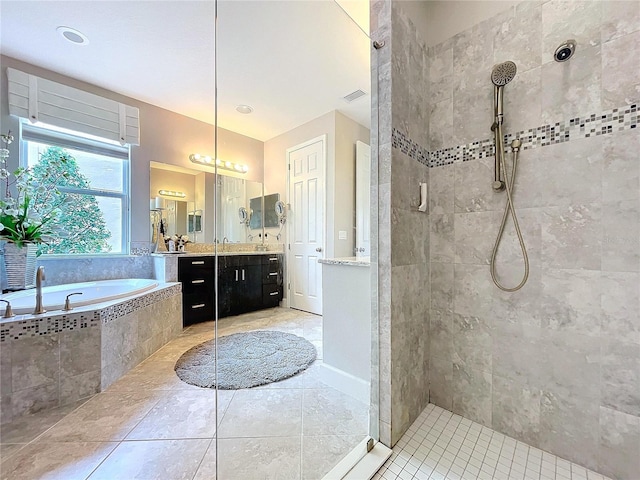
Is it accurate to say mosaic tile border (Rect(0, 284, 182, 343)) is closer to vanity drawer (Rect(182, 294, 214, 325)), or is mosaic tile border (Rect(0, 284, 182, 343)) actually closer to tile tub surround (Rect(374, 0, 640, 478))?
vanity drawer (Rect(182, 294, 214, 325))

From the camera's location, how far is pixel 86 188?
246cm

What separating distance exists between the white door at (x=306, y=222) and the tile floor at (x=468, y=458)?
145 centimetres

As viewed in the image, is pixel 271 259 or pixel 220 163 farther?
pixel 271 259

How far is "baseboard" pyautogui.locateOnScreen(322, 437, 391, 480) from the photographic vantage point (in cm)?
105

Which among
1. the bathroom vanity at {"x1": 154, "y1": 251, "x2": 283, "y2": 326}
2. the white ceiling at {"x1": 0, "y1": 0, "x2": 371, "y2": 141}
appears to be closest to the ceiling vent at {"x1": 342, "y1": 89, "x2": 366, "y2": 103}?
the white ceiling at {"x1": 0, "y1": 0, "x2": 371, "y2": 141}

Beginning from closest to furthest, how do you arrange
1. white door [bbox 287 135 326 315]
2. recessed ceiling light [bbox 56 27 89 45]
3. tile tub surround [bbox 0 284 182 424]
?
tile tub surround [bbox 0 284 182 424] < recessed ceiling light [bbox 56 27 89 45] < white door [bbox 287 135 326 315]

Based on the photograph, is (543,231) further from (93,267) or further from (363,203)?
(93,267)

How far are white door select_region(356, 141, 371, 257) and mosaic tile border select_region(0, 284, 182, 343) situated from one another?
180cm

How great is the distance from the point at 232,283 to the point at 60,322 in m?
1.40

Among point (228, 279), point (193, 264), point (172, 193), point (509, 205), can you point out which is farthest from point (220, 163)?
point (509, 205)

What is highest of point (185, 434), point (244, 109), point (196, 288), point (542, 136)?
point (244, 109)

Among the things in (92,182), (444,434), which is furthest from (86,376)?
(444,434)

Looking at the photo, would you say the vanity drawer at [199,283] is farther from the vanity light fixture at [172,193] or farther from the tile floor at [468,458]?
the tile floor at [468,458]

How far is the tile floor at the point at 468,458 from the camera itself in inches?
41.8
